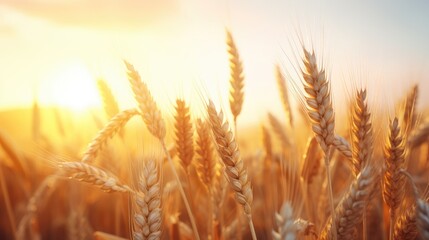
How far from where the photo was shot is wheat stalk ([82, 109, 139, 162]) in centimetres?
164

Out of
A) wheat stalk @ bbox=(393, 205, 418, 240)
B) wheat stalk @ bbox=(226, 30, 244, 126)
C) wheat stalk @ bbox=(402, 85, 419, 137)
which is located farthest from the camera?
wheat stalk @ bbox=(402, 85, 419, 137)

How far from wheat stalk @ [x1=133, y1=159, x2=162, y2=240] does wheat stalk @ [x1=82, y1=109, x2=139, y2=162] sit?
0.32 metres

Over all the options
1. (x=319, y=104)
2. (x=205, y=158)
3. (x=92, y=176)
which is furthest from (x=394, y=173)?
(x=92, y=176)

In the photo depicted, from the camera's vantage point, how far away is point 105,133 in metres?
1.69

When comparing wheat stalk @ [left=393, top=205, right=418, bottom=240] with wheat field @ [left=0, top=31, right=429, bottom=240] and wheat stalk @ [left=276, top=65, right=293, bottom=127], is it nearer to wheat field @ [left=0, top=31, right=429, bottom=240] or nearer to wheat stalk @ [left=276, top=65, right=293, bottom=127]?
wheat field @ [left=0, top=31, right=429, bottom=240]

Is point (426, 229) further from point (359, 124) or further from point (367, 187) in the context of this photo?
point (359, 124)

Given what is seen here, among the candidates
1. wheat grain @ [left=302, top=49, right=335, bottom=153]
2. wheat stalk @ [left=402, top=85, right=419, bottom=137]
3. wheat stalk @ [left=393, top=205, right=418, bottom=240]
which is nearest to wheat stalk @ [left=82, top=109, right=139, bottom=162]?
wheat grain @ [left=302, top=49, right=335, bottom=153]

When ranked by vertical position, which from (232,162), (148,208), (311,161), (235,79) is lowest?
(311,161)

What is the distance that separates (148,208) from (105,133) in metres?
0.45

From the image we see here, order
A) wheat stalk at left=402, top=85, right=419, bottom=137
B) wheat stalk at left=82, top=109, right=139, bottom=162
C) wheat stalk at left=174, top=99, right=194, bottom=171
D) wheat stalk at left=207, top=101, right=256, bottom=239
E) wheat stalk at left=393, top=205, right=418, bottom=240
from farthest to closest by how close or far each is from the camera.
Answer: wheat stalk at left=402, top=85, right=419, bottom=137 < wheat stalk at left=174, top=99, right=194, bottom=171 < wheat stalk at left=82, top=109, right=139, bottom=162 < wheat stalk at left=393, top=205, right=418, bottom=240 < wheat stalk at left=207, top=101, right=256, bottom=239

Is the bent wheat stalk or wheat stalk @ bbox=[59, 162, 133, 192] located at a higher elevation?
the bent wheat stalk

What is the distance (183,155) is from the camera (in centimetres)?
182

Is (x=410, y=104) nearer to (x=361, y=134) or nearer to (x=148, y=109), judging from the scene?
(x=361, y=134)

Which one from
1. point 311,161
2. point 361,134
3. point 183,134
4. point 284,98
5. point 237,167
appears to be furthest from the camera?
point 284,98
